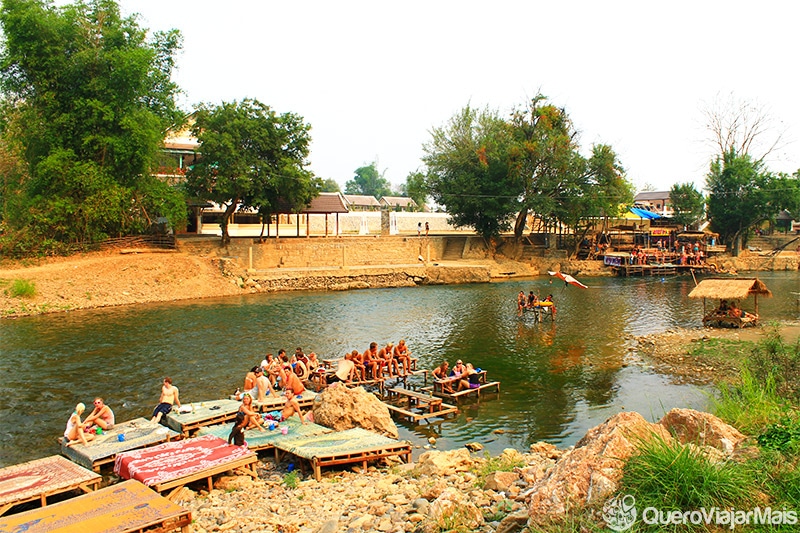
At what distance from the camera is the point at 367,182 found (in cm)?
12794

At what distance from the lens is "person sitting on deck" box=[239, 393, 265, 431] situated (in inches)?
553

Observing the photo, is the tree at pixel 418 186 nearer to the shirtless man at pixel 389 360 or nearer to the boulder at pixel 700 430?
the shirtless man at pixel 389 360

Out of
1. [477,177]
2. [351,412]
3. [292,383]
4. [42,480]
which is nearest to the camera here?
[42,480]

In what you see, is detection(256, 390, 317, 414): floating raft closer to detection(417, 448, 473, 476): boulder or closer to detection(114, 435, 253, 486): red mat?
detection(114, 435, 253, 486): red mat

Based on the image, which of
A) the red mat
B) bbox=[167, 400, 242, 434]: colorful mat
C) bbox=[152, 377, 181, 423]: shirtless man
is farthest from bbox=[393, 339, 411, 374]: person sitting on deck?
the red mat

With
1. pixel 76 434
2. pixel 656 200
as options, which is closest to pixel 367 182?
pixel 656 200

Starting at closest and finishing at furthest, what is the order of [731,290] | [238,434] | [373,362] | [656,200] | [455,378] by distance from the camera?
[238,434] < [455,378] < [373,362] < [731,290] < [656,200]

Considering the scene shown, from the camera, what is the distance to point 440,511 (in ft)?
27.9

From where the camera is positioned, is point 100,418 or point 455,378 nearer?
point 100,418

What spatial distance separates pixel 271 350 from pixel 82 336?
838 centimetres

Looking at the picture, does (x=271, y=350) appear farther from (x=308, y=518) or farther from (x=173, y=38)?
(x=173, y=38)

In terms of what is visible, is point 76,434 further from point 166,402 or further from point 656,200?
point 656,200

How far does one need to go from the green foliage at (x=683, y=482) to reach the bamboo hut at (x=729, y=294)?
20.6m

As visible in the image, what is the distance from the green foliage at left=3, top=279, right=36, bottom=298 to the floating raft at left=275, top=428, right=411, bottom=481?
23.7 metres
